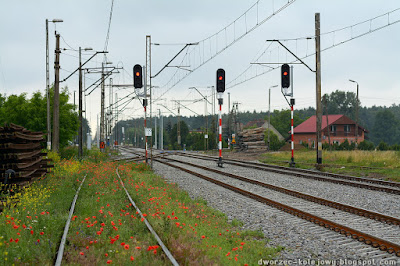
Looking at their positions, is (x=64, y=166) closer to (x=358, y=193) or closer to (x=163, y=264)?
(x=358, y=193)

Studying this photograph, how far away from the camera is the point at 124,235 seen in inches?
291

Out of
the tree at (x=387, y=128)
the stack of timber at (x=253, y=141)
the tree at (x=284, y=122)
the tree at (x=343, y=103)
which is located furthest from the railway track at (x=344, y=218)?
the tree at (x=343, y=103)

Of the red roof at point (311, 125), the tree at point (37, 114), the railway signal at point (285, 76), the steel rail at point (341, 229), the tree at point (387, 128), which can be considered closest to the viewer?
the steel rail at point (341, 229)

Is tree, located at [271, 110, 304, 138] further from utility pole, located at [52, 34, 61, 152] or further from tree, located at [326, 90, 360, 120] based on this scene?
utility pole, located at [52, 34, 61, 152]

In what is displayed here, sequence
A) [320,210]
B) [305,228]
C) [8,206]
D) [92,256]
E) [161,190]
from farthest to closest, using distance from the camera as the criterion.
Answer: [161,190], [320,210], [8,206], [305,228], [92,256]

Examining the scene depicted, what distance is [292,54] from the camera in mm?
24188

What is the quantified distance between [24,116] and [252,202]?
24.6m

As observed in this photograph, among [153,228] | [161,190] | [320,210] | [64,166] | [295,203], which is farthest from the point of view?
[64,166]

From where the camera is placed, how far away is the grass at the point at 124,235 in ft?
19.5

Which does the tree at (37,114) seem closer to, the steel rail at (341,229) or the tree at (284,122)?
the steel rail at (341,229)

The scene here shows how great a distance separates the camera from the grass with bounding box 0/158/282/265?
19.5ft

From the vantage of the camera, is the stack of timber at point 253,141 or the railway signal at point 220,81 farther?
the stack of timber at point 253,141

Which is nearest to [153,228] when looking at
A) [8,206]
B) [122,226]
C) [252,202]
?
[122,226]

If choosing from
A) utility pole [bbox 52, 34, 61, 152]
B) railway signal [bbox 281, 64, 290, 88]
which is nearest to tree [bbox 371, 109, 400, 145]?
railway signal [bbox 281, 64, 290, 88]
